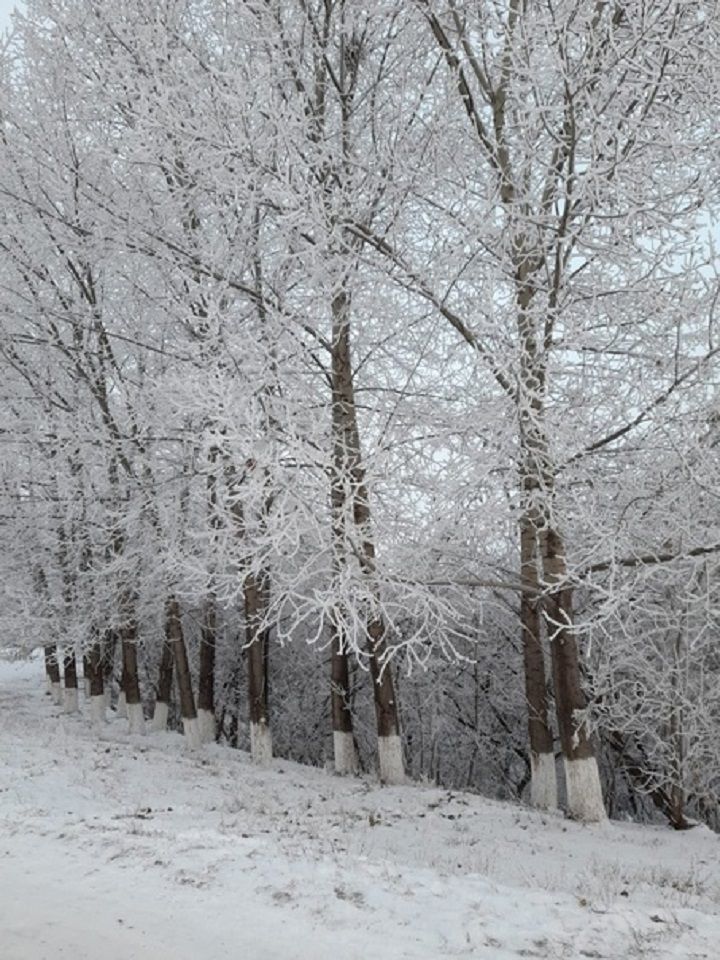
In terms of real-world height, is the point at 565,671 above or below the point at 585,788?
above

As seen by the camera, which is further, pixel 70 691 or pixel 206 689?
pixel 70 691

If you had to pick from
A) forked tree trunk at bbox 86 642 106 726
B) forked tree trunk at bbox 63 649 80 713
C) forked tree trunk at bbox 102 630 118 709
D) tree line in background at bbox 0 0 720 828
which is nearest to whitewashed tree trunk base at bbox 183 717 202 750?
forked tree trunk at bbox 102 630 118 709

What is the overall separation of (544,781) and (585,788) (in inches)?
140

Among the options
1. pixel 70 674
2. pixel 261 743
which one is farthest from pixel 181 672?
pixel 70 674

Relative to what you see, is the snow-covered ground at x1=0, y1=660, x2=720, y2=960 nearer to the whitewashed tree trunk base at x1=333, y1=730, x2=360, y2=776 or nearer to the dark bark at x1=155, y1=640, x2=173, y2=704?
the whitewashed tree trunk base at x1=333, y1=730, x2=360, y2=776

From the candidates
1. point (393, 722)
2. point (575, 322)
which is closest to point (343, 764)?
point (393, 722)

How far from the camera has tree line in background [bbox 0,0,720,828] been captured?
704 centimetres

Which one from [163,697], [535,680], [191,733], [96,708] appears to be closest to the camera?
[535,680]

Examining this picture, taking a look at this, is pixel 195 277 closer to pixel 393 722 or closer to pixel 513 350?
pixel 513 350

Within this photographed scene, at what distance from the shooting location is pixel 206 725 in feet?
60.8

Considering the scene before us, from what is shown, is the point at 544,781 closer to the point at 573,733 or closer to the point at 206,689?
the point at 573,733

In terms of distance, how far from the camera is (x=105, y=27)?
10195 millimetres

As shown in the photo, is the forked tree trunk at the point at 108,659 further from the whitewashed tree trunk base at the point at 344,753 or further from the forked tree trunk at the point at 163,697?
the whitewashed tree trunk base at the point at 344,753

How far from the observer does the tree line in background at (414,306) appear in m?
7.04
